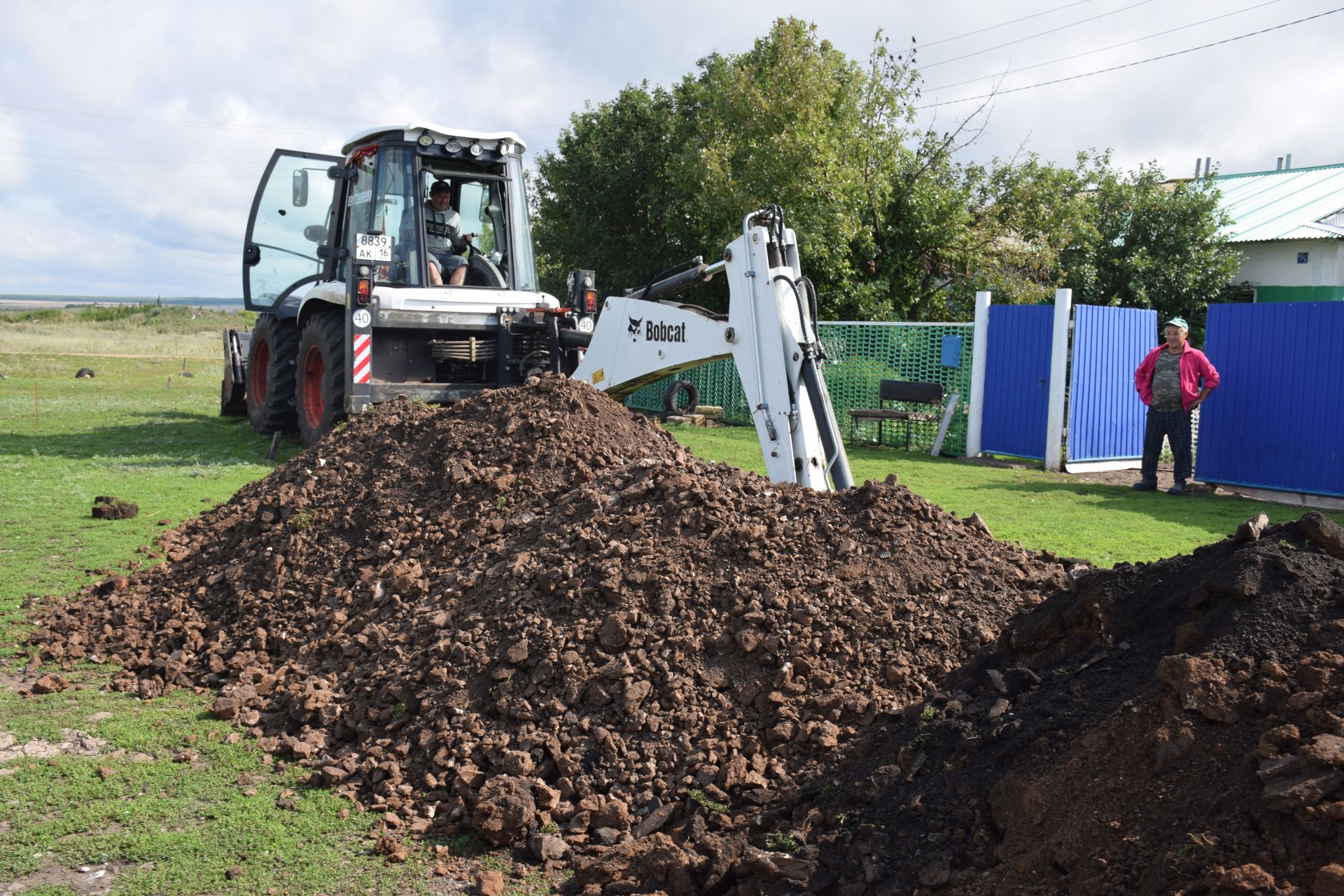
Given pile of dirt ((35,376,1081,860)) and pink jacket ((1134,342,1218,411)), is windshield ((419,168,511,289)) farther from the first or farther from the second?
pink jacket ((1134,342,1218,411))

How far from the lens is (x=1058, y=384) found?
12711 millimetres

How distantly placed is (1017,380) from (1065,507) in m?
3.94

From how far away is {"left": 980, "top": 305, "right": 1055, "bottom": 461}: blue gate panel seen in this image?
1313 cm

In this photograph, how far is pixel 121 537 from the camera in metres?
7.92

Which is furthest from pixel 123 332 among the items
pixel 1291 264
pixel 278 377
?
pixel 1291 264

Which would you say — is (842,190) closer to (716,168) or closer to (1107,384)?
(716,168)

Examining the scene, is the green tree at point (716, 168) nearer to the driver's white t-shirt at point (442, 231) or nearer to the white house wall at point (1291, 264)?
the driver's white t-shirt at point (442, 231)

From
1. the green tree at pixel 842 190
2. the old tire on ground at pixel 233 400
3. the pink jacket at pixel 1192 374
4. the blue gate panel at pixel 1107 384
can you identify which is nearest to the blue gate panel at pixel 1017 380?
the blue gate panel at pixel 1107 384

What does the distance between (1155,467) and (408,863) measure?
9.85m

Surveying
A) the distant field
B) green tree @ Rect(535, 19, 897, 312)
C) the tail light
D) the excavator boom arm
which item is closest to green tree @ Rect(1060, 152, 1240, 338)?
green tree @ Rect(535, 19, 897, 312)

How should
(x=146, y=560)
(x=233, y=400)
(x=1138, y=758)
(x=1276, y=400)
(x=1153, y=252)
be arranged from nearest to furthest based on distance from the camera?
(x=1138, y=758) < (x=146, y=560) < (x=1276, y=400) < (x=233, y=400) < (x=1153, y=252)

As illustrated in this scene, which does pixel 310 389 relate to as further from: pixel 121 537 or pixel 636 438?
pixel 636 438

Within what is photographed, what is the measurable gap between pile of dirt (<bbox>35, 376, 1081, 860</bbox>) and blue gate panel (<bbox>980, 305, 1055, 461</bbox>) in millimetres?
8232

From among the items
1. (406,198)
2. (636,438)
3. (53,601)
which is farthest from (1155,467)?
(53,601)
